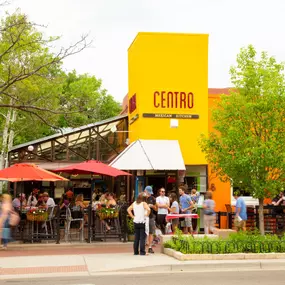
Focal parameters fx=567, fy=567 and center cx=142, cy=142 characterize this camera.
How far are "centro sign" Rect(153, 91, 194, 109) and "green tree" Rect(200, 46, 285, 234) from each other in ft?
19.9

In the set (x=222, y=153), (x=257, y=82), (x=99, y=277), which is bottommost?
(x=99, y=277)

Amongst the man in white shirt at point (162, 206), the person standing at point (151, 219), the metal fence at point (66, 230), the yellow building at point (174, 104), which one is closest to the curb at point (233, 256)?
the person standing at point (151, 219)

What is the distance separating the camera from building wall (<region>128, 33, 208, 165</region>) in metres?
23.2

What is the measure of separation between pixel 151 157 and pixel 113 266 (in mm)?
9519

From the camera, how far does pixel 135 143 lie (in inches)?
901

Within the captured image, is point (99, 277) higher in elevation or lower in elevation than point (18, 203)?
lower

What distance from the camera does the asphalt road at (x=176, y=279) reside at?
10.6 metres

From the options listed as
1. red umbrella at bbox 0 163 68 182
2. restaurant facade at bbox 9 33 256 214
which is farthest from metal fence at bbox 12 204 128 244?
restaurant facade at bbox 9 33 256 214

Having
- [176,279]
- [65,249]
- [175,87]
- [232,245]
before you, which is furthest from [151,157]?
[176,279]

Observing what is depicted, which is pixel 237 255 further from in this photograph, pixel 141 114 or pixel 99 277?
pixel 141 114

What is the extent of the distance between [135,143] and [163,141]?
3.76 ft

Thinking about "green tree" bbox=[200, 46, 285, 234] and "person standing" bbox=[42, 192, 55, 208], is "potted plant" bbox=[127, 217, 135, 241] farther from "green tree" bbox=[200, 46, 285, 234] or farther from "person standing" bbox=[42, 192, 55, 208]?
"green tree" bbox=[200, 46, 285, 234]

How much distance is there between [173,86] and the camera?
23.5 meters

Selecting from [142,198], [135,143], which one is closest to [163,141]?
[135,143]
